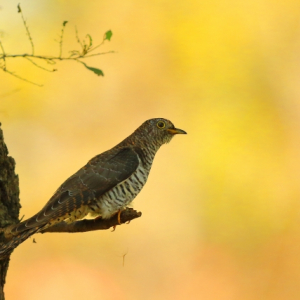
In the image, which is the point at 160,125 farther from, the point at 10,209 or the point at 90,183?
the point at 10,209

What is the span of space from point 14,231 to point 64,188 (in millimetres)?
496

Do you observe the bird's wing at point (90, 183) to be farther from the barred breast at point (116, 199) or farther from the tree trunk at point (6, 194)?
the tree trunk at point (6, 194)

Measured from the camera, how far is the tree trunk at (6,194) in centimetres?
273

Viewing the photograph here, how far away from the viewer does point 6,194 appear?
2768 millimetres

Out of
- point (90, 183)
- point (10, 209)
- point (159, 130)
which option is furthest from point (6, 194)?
point (159, 130)

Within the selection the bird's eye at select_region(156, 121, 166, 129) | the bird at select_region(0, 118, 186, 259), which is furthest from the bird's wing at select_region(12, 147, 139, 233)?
the bird's eye at select_region(156, 121, 166, 129)

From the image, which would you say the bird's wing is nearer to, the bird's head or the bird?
the bird

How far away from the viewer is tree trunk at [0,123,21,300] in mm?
2732

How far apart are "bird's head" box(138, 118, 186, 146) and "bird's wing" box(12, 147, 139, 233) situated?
21 centimetres

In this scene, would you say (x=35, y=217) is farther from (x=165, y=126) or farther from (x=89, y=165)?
(x=165, y=126)

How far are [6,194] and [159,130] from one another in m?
1.14

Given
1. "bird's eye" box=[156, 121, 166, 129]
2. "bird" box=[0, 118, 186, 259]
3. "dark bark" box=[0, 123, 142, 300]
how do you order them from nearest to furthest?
"bird" box=[0, 118, 186, 259]
"dark bark" box=[0, 123, 142, 300]
"bird's eye" box=[156, 121, 166, 129]

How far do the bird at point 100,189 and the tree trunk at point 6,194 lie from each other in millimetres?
269

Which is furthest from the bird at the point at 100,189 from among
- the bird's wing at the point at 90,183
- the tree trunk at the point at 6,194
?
the tree trunk at the point at 6,194
